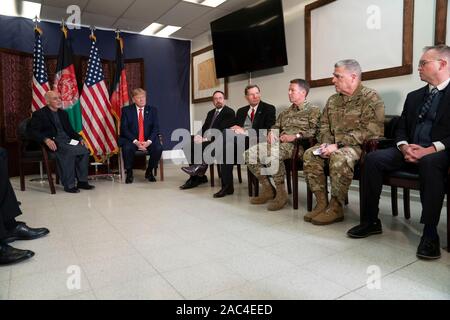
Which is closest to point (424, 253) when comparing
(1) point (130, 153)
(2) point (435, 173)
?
(2) point (435, 173)

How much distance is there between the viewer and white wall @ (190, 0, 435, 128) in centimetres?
300

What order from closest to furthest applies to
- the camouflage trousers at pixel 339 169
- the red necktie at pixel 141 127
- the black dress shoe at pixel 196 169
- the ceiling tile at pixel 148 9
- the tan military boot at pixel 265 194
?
1. the camouflage trousers at pixel 339 169
2. the tan military boot at pixel 265 194
3. the black dress shoe at pixel 196 169
4. the red necktie at pixel 141 127
5. the ceiling tile at pixel 148 9

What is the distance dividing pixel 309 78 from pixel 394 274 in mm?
3093

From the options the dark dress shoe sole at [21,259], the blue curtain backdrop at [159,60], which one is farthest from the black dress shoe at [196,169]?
the blue curtain backdrop at [159,60]

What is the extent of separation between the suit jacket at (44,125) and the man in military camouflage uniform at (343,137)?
316 centimetres

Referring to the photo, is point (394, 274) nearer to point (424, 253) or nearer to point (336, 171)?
point (424, 253)

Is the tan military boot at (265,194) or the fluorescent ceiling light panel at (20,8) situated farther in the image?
the fluorescent ceiling light panel at (20,8)

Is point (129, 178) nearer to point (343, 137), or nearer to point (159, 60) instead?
point (343, 137)

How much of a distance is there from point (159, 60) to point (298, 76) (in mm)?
3401

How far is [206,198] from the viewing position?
11.2 ft

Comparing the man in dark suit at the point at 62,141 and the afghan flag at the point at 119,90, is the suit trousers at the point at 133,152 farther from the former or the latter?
the afghan flag at the point at 119,90

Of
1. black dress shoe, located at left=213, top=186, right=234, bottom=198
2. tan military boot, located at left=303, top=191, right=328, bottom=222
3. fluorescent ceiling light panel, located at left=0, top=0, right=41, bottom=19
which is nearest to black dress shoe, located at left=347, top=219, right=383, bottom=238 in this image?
tan military boot, located at left=303, top=191, right=328, bottom=222

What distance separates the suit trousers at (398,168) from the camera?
5.93ft

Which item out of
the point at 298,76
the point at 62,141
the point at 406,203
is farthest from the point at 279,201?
the point at 62,141
